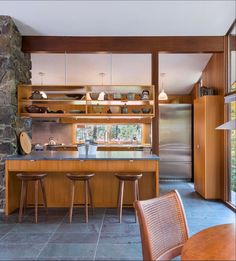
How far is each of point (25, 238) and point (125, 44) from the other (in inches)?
137

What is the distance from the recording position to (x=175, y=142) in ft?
23.2

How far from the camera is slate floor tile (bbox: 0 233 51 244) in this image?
3266 mm

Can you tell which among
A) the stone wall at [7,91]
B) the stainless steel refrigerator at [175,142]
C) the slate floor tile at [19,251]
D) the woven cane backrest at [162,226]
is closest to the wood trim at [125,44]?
the stone wall at [7,91]

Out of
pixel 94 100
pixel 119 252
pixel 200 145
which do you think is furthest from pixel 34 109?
pixel 200 145

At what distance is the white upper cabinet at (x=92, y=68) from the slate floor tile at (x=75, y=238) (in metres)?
3.53

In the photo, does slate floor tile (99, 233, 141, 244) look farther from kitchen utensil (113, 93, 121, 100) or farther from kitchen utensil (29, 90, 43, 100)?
kitchen utensil (29, 90, 43, 100)

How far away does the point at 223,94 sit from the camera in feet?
16.4

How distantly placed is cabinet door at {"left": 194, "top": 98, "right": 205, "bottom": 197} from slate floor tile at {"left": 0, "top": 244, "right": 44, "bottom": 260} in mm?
3318

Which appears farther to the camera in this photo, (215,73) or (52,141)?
(52,141)

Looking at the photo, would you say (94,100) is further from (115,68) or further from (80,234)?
(80,234)

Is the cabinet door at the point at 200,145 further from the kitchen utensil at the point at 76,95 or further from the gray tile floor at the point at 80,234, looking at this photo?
the kitchen utensil at the point at 76,95

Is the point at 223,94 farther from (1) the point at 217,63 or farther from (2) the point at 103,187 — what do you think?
(2) the point at 103,187

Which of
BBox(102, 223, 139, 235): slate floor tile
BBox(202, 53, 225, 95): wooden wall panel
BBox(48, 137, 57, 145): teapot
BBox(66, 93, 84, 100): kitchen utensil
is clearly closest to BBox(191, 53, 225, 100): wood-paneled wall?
BBox(202, 53, 225, 95): wooden wall panel

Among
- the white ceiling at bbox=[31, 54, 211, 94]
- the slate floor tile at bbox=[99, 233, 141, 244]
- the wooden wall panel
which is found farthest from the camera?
the white ceiling at bbox=[31, 54, 211, 94]
